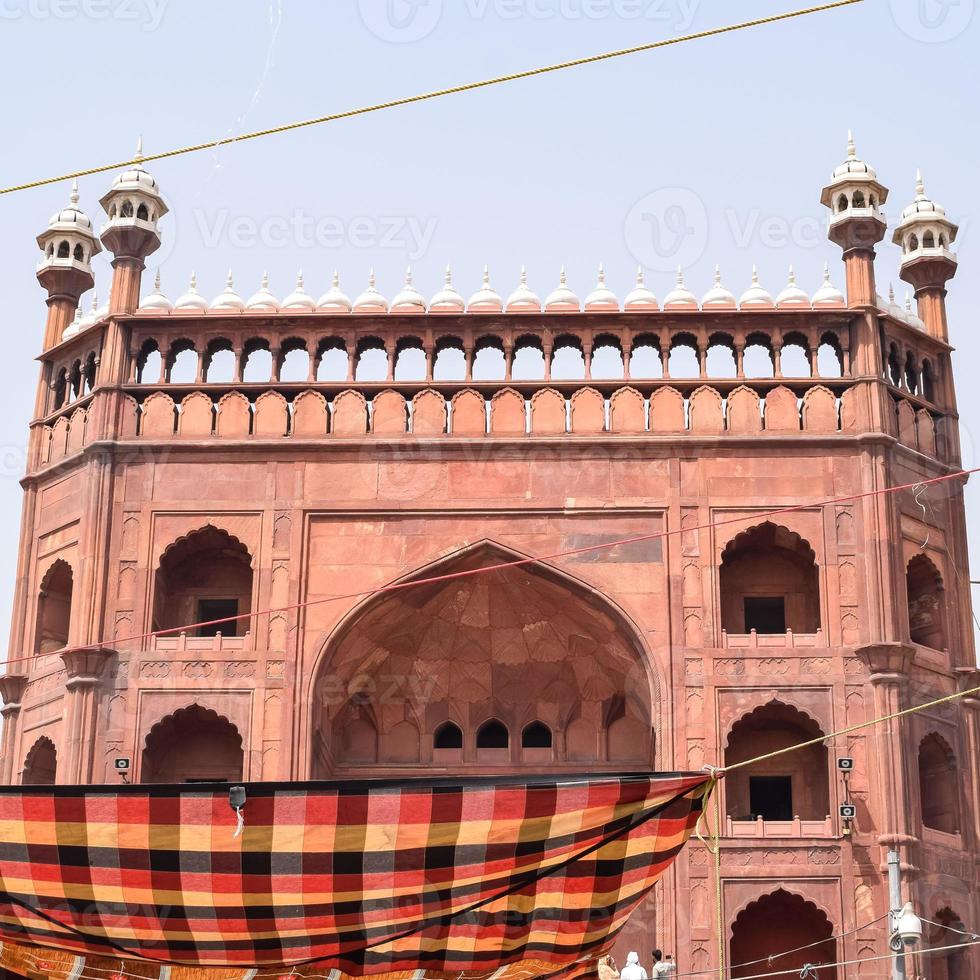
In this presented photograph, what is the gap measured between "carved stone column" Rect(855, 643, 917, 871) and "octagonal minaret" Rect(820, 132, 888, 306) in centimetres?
454

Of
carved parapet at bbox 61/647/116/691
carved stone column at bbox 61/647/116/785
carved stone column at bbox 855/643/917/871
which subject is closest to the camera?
carved stone column at bbox 855/643/917/871

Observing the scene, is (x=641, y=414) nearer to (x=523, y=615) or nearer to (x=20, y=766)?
(x=523, y=615)

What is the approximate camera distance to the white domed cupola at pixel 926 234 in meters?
24.1

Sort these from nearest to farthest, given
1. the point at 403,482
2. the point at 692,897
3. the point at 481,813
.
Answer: the point at 481,813, the point at 692,897, the point at 403,482

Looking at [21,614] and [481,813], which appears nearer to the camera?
[481,813]

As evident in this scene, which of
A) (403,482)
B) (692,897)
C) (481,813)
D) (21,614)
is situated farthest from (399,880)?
(21,614)

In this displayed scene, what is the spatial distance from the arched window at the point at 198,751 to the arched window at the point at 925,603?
8.58 m

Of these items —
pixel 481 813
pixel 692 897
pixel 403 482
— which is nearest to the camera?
pixel 481 813

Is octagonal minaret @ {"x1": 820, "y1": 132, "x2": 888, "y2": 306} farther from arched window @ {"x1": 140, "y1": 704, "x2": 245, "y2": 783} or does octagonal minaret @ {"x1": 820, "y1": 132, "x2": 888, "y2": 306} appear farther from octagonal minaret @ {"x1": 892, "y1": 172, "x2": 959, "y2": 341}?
arched window @ {"x1": 140, "y1": 704, "x2": 245, "y2": 783}

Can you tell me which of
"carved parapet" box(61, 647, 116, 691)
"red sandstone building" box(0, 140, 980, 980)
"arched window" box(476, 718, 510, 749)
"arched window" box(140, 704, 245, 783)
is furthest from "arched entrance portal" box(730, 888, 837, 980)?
"carved parapet" box(61, 647, 116, 691)

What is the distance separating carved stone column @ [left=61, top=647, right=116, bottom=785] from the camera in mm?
21141

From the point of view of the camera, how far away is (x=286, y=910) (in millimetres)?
7723

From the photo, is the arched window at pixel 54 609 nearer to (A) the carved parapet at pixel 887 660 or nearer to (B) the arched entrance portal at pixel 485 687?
(B) the arched entrance portal at pixel 485 687

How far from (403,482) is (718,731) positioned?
487 centimetres
